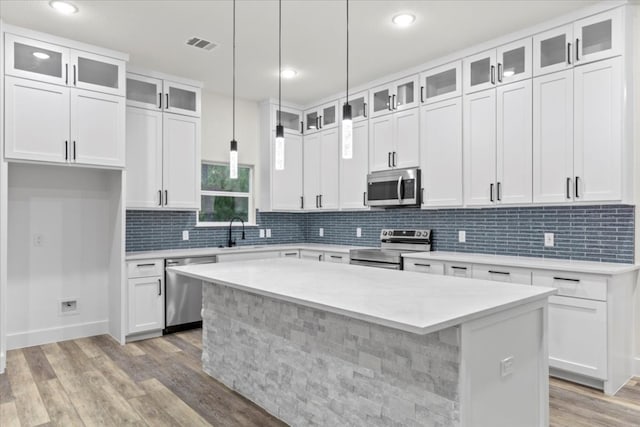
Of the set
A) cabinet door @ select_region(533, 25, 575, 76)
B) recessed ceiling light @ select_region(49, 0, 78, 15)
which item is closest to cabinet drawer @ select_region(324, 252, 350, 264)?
cabinet door @ select_region(533, 25, 575, 76)

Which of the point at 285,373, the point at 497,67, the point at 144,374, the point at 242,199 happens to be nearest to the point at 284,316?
the point at 285,373

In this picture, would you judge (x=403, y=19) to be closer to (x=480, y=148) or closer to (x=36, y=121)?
(x=480, y=148)

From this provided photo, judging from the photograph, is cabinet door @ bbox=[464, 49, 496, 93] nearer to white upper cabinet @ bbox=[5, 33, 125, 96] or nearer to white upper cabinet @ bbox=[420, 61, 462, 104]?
white upper cabinet @ bbox=[420, 61, 462, 104]

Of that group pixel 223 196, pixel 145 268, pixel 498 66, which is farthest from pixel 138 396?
pixel 498 66

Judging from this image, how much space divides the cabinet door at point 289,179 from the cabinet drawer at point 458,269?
2.43 meters

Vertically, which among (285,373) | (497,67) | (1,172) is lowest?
(285,373)

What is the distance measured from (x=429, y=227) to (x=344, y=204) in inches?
44.6

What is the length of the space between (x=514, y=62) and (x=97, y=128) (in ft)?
12.7

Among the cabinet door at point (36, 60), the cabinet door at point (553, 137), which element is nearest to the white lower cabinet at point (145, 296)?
the cabinet door at point (36, 60)

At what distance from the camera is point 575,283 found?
306 centimetres

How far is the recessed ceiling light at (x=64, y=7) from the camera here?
10.2 ft

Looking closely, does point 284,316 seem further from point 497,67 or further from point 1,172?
point 497,67

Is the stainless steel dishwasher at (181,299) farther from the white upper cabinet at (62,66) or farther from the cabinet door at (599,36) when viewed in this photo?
the cabinet door at (599,36)

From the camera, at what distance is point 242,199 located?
579 cm
